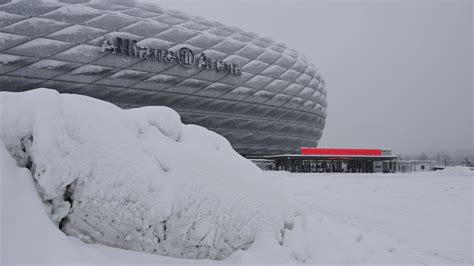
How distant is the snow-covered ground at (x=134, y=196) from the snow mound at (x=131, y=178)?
1cm

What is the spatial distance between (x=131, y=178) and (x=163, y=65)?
920 inches

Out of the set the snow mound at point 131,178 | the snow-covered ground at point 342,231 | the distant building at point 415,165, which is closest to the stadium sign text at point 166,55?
the snow-covered ground at point 342,231

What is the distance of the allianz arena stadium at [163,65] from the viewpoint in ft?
71.9

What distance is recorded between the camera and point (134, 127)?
4094mm

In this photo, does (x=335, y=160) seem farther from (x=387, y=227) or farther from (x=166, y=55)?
(x=387, y=227)

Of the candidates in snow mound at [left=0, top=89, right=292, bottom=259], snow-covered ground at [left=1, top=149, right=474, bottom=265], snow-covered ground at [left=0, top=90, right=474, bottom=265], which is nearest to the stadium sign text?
snow-covered ground at [left=1, top=149, right=474, bottom=265]

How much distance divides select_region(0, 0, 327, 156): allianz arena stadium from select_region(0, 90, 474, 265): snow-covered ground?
840 inches

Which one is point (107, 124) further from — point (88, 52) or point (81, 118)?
point (88, 52)

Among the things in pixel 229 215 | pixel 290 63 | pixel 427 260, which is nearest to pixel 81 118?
pixel 229 215

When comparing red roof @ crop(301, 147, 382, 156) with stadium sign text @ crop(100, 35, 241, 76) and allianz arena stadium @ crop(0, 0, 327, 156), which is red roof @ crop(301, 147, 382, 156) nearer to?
allianz arena stadium @ crop(0, 0, 327, 156)

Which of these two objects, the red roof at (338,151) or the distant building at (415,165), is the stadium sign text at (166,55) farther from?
the distant building at (415,165)

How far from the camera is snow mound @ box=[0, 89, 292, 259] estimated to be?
3.37 meters

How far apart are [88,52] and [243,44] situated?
45.1 ft

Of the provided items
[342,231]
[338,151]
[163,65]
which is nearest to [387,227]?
[342,231]
